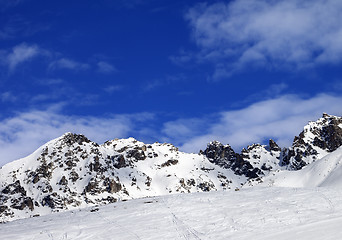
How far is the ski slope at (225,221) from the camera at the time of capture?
16.0m

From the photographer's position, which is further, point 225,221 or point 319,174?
point 319,174

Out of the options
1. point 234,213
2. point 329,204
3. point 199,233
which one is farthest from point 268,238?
point 329,204

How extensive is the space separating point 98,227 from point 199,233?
6726 millimetres

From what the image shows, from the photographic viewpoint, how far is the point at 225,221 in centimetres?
1905

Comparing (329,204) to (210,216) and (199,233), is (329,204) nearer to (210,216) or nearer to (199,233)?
(210,216)

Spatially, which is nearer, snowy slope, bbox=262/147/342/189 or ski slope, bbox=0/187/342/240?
ski slope, bbox=0/187/342/240

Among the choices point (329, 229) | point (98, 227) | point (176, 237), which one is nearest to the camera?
point (329, 229)

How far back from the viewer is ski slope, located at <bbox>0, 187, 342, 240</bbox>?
52.5 feet

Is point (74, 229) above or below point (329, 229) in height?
above

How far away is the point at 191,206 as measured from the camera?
24.3 meters

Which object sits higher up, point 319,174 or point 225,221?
point 319,174

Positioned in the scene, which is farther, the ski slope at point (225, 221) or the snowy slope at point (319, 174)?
the snowy slope at point (319, 174)

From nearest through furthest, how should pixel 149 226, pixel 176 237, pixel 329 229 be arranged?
pixel 329 229
pixel 176 237
pixel 149 226

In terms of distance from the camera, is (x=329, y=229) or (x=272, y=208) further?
(x=272, y=208)
